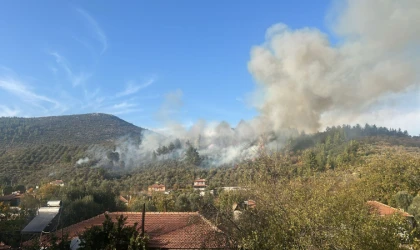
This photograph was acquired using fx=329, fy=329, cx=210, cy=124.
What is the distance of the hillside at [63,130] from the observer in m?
101

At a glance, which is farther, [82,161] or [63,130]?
[63,130]

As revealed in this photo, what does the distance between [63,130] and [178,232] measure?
114810 mm

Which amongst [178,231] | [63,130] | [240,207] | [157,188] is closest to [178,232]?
[178,231]

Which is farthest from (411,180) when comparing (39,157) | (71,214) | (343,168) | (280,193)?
(39,157)

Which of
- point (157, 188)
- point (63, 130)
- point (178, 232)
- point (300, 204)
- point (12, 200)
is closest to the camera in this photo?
point (300, 204)

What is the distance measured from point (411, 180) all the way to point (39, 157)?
7622 cm

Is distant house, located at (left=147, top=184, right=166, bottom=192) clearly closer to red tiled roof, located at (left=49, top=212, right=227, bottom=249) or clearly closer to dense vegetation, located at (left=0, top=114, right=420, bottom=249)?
dense vegetation, located at (left=0, top=114, right=420, bottom=249)

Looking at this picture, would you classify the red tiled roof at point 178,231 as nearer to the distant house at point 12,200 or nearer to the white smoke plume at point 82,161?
the distant house at point 12,200

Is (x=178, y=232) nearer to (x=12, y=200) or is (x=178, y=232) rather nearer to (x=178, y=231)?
(x=178, y=231)

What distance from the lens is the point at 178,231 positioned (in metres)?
14.6

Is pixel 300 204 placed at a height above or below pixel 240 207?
above

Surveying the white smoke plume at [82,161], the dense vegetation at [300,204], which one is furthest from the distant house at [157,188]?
the white smoke plume at [82,161]

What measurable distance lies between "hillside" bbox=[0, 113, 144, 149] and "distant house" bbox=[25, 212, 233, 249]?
90.2 m

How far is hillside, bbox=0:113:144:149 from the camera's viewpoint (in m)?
101
